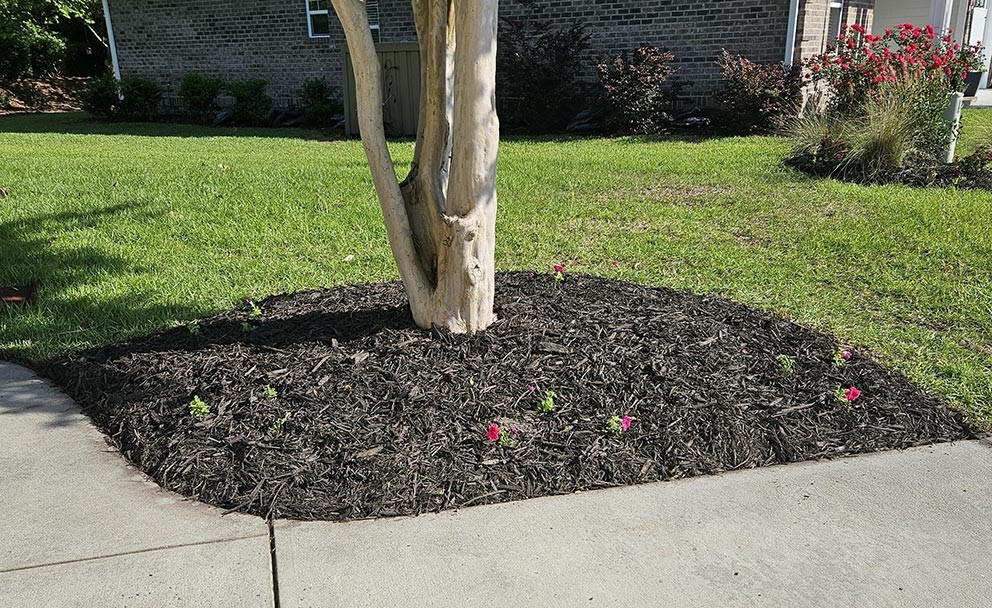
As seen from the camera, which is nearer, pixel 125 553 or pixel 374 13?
pixel 125 553

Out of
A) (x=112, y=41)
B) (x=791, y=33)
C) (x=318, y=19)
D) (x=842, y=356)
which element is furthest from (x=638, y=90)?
(x=112, y=41)

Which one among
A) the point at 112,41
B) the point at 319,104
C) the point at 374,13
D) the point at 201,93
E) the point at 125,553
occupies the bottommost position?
the point at 125,553

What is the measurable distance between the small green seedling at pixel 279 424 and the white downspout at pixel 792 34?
11.4m

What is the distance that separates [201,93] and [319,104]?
2.75 meters

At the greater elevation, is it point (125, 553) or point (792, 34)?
point (792, 34)

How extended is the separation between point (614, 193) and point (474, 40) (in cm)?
500

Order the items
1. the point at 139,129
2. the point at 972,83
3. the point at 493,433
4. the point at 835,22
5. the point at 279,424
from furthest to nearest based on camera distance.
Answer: the point at 972,83, the point at 139,129, the point at 835,22, the point at 279,424, the point at 493,433

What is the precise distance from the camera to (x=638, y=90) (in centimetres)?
1274

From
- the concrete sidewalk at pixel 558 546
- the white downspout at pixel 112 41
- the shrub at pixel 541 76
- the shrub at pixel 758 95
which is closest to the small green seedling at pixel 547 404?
the concrete sidewalk at pixel 558 546

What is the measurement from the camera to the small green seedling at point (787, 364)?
4152 millimetres

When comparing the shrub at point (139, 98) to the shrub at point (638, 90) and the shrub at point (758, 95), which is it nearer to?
the shrub at point (638, 90)

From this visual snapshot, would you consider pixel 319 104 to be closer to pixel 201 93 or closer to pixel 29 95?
pixel 201 93

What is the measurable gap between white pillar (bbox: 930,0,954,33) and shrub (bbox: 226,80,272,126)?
510 inches

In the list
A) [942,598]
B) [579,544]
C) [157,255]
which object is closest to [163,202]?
[157,255]
